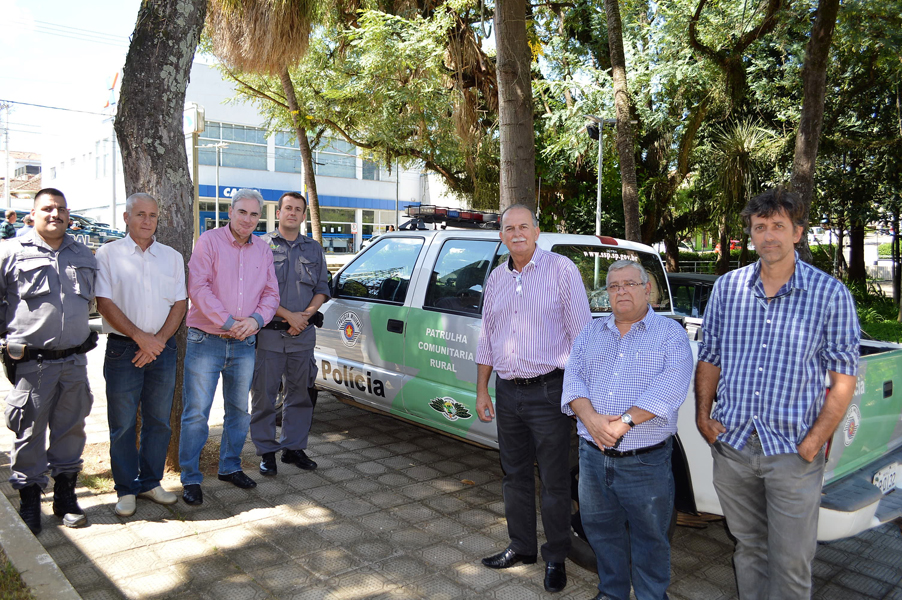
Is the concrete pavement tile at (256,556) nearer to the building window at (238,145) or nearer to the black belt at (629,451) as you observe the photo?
the black belt at (629,451)

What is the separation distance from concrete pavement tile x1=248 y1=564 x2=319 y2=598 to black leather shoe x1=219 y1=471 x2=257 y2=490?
1.19m

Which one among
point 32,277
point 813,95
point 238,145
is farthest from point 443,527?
point 238,145

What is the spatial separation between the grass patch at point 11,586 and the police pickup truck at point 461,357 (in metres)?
2.60

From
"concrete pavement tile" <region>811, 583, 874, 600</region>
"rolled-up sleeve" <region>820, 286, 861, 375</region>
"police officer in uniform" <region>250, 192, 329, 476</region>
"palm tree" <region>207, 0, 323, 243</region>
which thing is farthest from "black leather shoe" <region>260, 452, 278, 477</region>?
"palm tree" <region>207, 0, 323, 243</region>

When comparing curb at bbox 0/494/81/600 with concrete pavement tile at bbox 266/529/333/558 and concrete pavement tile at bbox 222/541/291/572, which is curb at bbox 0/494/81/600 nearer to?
concrete pavement tile at bbox 222/541/291/572

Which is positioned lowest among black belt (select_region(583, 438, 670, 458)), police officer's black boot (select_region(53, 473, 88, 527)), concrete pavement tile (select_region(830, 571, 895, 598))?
concrete pavement tile (select_region(830, 571, 895, 598))

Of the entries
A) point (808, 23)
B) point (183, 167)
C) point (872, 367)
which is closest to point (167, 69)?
point (183, 167)

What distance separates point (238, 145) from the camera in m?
41.7

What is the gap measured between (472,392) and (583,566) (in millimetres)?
1329

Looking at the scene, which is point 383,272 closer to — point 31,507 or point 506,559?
point 506,559

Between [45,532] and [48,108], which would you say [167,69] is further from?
[48,108]

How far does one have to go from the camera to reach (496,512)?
4.44 m

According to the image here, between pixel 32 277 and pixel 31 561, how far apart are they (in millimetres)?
1507

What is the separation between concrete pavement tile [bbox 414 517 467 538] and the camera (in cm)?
407
